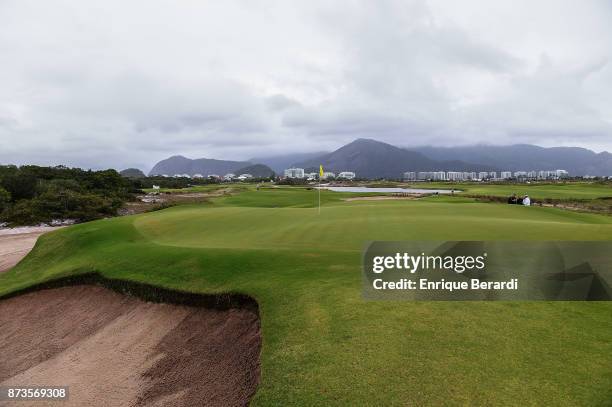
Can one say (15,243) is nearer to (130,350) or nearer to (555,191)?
(130,350)

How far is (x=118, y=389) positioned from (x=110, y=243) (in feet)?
50.3

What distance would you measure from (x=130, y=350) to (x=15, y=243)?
136ft

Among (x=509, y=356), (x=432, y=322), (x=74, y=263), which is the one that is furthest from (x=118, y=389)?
(x=74, y=263)

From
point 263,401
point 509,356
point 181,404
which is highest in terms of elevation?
point 509,356

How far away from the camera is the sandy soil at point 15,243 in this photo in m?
31.2

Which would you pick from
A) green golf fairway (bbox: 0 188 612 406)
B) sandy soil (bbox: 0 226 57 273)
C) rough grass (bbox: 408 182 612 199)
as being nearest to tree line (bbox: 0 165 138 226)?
sandy soil (bbox: 0 226 57 273)

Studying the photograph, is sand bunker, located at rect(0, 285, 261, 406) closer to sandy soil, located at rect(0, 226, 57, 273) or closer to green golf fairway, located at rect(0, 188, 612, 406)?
green golf fairway, located at rect(0, 188, 612, 406)

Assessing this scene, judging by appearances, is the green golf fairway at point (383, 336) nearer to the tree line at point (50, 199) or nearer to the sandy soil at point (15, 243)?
the sandy soil at point (15, 243)

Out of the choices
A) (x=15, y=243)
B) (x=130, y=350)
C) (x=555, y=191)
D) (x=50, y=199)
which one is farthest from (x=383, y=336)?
(x=555, y=191)

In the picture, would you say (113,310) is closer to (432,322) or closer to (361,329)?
(361,329)

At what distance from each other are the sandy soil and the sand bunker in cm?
1729

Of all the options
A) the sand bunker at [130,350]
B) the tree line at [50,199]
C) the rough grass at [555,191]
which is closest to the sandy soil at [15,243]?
the tree line at [50,199]

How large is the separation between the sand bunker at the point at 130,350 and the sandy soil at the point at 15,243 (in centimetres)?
1729

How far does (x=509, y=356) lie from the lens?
738 cm
